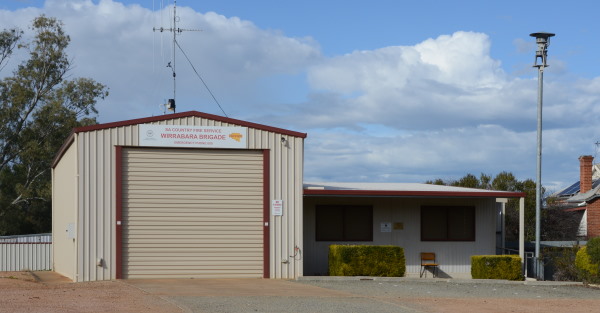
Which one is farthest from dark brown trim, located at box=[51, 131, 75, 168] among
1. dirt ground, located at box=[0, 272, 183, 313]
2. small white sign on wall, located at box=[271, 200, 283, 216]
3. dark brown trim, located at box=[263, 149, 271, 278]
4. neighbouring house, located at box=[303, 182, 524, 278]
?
neighbouring house, located at box=[303, 182, 524, 278]

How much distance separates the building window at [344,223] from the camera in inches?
1056

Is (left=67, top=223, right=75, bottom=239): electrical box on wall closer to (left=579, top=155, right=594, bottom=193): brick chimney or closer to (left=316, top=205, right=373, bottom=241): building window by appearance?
(left=316, top=205, right=373, bottom=241): building window

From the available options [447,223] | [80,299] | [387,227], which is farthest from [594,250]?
[80,299]

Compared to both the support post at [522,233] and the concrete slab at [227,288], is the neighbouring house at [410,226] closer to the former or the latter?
the support post at [522,233]

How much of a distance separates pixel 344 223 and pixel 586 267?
7.28m

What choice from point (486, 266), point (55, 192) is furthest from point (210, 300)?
point (55, 192)

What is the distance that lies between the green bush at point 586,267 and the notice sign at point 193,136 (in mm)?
9411

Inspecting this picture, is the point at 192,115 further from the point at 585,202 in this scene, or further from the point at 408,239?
the point at 585,202

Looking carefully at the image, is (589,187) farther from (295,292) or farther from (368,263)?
(295,292)

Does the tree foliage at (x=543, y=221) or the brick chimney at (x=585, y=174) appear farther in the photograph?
the brick chimney at (x=585, y=174)

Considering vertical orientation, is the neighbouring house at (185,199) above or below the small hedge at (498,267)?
above

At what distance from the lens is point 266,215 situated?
75.0 feet

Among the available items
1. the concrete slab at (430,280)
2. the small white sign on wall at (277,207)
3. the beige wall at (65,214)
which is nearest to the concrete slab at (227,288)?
the concrete slab at (430,280)

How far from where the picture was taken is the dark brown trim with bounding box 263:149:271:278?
22844mm
